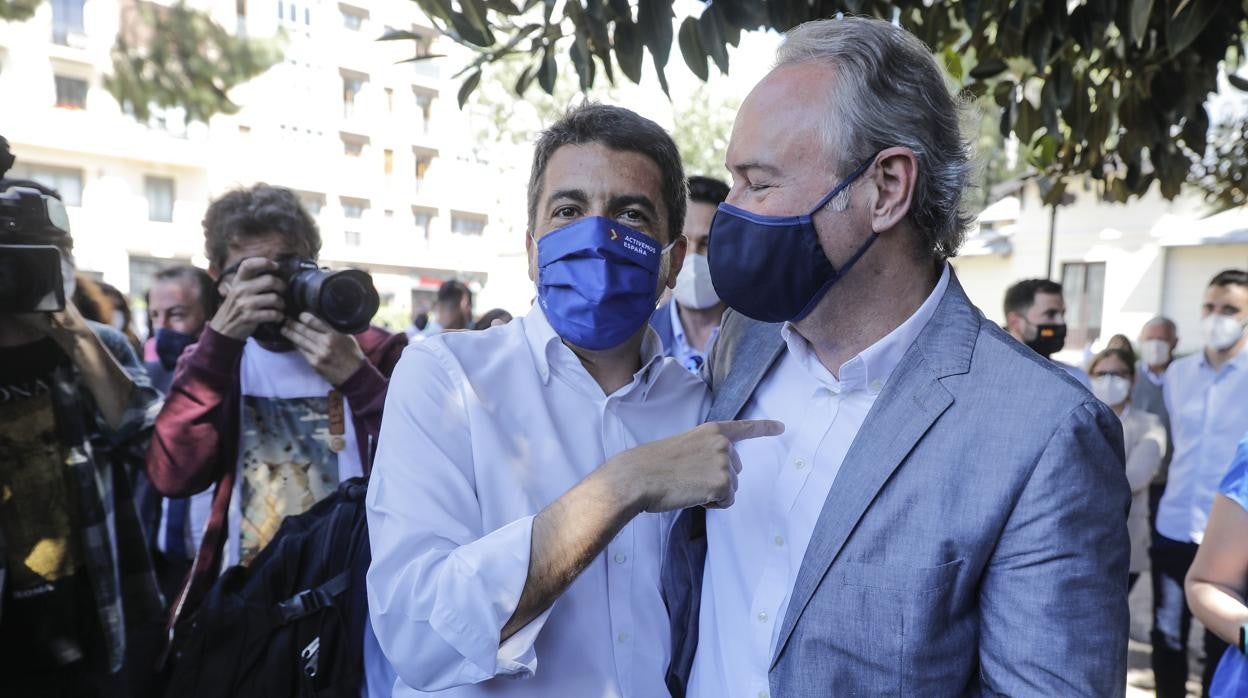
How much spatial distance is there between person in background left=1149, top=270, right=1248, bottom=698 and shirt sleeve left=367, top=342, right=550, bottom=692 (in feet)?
12.6

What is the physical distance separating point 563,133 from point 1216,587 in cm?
185

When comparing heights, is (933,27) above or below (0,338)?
above

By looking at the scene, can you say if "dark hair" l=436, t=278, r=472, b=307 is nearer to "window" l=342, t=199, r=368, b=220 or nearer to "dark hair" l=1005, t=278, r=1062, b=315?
"dark hair" l=1005, t=278, r=1062, b=315

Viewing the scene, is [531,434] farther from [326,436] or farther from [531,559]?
[326,436]

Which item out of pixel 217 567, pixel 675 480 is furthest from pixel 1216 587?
pixel 217 567

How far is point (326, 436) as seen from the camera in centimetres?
244

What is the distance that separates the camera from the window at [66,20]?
23047mm

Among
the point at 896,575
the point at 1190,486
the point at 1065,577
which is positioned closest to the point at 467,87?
the point at 896,575

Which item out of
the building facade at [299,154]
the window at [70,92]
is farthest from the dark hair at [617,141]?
the window at [70,92]

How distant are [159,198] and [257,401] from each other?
29.3 meters

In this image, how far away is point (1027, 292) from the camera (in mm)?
4809

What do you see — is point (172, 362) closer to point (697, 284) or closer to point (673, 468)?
point (697, 284)

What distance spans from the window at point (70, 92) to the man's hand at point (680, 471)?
28.8m

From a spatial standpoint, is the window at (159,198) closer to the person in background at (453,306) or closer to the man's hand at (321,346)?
the person in background at (453,306)
